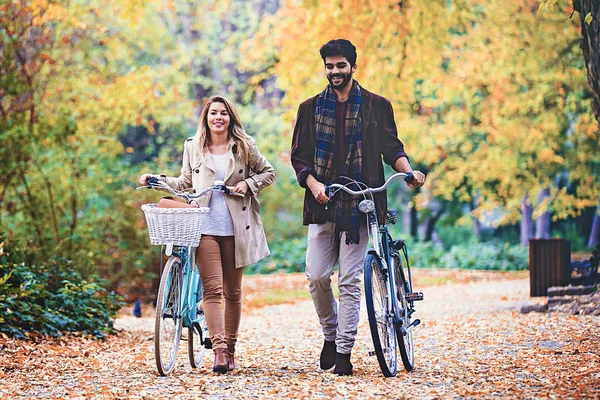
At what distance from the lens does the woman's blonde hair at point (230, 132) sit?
19.3 feet

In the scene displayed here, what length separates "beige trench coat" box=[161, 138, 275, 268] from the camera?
576 cm

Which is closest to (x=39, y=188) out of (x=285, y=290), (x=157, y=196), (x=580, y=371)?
(x=157, y=196)

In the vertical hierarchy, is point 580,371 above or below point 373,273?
below

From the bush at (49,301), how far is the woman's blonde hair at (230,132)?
244cm

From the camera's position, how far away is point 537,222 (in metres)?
22.9

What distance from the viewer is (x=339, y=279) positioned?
5461mm

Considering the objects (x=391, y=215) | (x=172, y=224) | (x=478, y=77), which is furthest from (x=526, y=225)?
(x=172, y=224)

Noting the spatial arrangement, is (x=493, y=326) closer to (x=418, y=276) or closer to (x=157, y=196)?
(x=157, y=196)

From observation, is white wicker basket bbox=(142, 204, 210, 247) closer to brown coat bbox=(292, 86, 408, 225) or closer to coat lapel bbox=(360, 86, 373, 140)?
brown coat bbox=(292, 86, 408, 225)

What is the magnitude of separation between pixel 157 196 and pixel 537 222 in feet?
42.7

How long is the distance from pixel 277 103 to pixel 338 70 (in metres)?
17.0

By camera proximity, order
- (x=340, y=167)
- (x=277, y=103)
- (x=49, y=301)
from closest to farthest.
Answer: 1. (x=340, y=167)
2. (x=49, y=301)
3. (x=277, y=103)

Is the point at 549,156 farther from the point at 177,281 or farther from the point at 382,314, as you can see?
the point at 177,281

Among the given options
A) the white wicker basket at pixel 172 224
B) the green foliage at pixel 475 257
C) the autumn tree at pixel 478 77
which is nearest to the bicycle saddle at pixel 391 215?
the white wicker basket at pixel 172 224
